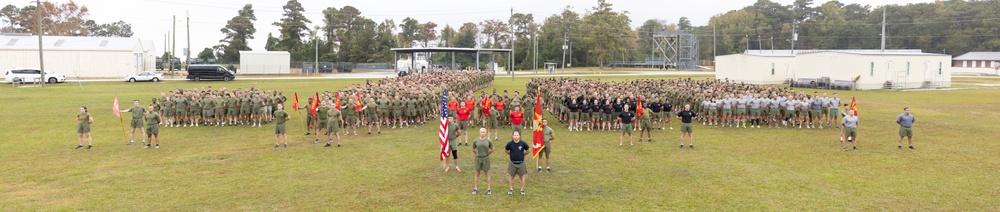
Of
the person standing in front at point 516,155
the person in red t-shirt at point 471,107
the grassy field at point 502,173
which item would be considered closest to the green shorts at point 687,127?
the grassy field at point 502,173

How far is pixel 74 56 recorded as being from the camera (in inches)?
2367

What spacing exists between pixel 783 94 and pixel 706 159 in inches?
360

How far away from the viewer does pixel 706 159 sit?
15312mm

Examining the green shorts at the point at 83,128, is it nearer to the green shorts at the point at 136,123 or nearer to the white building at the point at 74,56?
the green shorts at the point at 136,123

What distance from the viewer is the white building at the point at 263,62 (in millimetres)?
69250

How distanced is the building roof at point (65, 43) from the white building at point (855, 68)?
55.7 m

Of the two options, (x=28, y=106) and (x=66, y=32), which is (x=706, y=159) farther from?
(x=66, y=32)

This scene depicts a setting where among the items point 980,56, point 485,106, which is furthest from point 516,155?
point 980,56

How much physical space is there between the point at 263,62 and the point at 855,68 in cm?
5537

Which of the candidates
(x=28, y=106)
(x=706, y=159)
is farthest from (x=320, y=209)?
(x=28, y=106)

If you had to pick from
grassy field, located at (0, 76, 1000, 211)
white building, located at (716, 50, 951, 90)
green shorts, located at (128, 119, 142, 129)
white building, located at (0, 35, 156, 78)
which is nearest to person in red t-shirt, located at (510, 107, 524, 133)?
grassy field, located at (0, 76, 1000, 211)

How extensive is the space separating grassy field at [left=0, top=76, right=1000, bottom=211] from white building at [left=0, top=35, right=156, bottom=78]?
45962 millimetres

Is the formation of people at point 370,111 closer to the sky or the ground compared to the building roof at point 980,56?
closer to the ground

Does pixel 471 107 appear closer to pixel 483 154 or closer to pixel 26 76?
pixel 483 154
